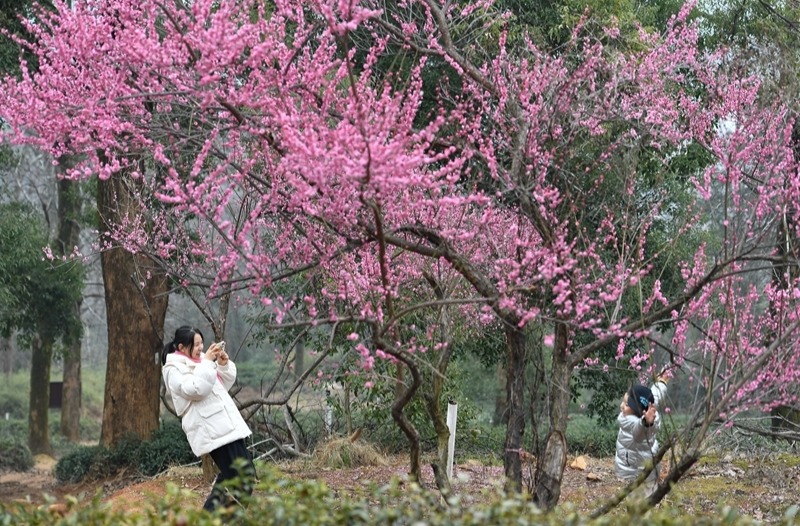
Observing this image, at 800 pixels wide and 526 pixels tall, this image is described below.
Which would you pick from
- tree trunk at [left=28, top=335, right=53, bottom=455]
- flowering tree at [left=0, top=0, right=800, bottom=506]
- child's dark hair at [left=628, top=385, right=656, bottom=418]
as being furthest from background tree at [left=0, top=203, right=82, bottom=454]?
child's dark hair at [left=628, top=385, right=656, bottom=418]

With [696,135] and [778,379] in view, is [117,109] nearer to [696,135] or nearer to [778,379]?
[778,379]

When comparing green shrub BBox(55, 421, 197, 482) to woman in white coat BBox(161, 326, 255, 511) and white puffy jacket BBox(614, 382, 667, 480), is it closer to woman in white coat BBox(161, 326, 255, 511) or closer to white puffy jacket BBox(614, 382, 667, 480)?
woman in white coat BBox(161, 326, 255, 511)

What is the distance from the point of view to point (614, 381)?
11.0m

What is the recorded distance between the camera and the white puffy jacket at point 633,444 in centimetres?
597

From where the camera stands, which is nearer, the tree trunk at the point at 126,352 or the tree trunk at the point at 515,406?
the tree trunk at the point at 515,406

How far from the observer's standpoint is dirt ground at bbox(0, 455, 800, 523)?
621 centimetres

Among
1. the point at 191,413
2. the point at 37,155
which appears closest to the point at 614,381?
the point at 191,413

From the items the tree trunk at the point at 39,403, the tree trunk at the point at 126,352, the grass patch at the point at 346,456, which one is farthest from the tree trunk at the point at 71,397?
the grass patch at the point at 346,456

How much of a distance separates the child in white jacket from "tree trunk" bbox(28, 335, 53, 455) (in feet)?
41.0

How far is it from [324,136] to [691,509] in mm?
4088

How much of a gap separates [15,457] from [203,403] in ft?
38.7

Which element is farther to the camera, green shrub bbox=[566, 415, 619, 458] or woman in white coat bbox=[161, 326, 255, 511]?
green shrub bbox=[566, 415, 619, 458]

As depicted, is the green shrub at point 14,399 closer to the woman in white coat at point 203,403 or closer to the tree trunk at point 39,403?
the tree trunk at point 39,403

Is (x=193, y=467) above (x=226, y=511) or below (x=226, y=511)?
below
